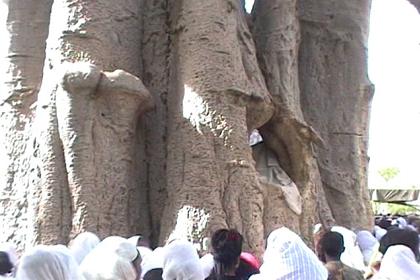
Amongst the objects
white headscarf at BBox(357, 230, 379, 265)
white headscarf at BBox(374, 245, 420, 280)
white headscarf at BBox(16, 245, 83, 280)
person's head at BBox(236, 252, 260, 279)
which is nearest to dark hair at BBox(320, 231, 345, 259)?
white headscarf at BBox(374, 245, 420, 280)

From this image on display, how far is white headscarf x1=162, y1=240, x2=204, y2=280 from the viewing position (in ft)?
14.2

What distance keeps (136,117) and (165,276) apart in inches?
113

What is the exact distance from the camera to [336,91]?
8867 millimetres

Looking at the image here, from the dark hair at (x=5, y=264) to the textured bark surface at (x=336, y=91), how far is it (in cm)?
453

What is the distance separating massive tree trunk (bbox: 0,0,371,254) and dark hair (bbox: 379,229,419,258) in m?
1.76

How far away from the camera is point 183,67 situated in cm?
695

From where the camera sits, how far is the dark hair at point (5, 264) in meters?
4.80

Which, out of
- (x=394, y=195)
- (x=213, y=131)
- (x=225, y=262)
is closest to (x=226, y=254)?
(x=225, y=262)

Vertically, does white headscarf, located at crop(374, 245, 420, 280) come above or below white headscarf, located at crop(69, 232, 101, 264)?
above

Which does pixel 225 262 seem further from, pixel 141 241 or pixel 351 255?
pixel 141 241

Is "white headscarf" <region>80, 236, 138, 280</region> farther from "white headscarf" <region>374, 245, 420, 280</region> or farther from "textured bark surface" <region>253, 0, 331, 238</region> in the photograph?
"textured bark surface" <region>253, 0, 331, 238</region>

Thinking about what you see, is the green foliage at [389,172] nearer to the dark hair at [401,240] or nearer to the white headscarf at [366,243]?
the white headscarf at [366,243]

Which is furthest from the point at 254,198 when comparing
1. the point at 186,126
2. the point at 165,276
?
the point at 165,276

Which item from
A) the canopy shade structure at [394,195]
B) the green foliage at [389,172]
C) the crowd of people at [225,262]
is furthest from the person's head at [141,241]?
the green foliage at [389,172]
